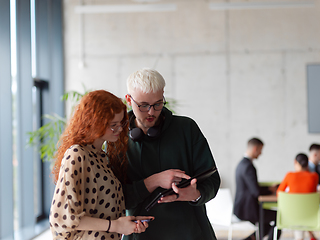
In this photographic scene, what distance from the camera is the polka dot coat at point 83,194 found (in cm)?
113

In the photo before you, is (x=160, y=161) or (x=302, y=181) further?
(x=302, y=181)

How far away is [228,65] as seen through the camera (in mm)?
5609

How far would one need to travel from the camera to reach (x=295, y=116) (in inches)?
218

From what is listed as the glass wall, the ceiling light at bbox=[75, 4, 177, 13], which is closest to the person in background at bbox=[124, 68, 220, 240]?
the glass wall

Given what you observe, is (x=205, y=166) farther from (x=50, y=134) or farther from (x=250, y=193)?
(x=250, y=193)

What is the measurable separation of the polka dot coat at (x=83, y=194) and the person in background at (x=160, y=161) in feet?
0.49

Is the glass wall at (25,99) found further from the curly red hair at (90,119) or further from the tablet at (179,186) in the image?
the tablet at (179,186)

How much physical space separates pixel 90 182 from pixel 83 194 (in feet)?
0.16

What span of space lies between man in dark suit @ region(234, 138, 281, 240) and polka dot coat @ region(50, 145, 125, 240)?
10.3 ft

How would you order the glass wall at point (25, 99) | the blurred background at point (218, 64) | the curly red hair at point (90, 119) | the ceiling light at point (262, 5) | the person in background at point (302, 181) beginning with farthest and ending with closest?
the blurred background at point (218, 64) < the ceiling light at point (262, 5) < the person in background at point (302, 181) < the glass wall at point (25, 99) < the curly red hair at point (90, 119)

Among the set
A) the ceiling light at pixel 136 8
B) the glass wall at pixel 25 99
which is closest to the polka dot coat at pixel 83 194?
the glass wall at pixel 25 99

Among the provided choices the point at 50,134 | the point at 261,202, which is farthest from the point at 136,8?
the point at 261,202

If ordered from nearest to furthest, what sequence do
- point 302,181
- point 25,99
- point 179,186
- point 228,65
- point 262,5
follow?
point 179,186 → point 302,181 → point 25,99 → point 262,5 → point 228,65

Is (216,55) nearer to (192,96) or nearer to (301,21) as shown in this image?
(192,96)
